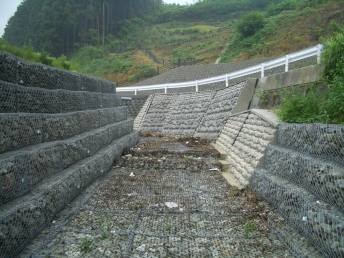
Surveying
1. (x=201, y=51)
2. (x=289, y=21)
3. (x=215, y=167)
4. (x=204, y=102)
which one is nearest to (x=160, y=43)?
(x=201, y=51)

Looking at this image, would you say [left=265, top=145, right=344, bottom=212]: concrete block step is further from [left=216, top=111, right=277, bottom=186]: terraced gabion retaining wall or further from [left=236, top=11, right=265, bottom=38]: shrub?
[left=236, top=11, right=265, bottom=38]: shrub

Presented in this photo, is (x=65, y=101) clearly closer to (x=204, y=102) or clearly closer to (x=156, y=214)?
(x=156, y=214)

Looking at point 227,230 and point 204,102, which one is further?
point 204,102

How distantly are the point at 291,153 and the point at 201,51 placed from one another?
34395 mm

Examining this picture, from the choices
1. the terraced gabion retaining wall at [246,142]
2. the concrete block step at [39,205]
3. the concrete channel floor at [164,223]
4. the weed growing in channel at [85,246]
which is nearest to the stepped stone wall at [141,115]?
the terraced gabion retaining wall at [246,142]

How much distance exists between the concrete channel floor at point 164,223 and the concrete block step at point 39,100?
1507 mm

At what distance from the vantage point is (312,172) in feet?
10.8

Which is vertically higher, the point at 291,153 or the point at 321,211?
the point at 291,153

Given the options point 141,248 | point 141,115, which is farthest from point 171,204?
point 141,115

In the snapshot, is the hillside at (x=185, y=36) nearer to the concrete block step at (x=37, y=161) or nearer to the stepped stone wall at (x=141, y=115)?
the concrete block step at (x=37, y=161)

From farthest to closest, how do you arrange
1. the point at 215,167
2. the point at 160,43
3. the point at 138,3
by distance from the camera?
1. the point at 138,3
2. the point at 160,43
3. the point at 215,167

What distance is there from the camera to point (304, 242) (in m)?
2.99

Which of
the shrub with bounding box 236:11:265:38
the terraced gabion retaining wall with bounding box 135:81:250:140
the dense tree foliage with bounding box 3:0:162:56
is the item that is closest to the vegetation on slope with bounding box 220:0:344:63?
the shrub with bounding box 236:11:265:38

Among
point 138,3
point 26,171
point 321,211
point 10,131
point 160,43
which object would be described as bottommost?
point 321,211
